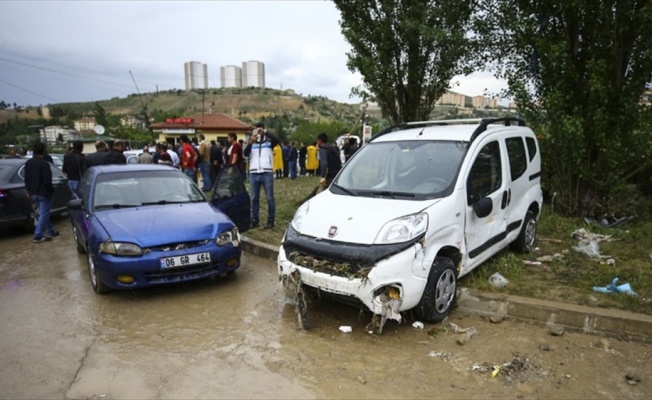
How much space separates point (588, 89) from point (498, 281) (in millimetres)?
4745

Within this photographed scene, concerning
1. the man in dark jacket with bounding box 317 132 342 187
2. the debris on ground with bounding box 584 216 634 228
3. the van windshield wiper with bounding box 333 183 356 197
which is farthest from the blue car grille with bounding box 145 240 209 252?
the debris on ground with bounding box 584 216 634 228

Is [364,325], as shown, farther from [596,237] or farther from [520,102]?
[520,102]

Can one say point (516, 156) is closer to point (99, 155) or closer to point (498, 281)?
point (498, 281)

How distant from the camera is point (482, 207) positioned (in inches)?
180

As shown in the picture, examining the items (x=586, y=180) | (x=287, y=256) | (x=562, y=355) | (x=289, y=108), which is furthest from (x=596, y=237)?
(x=289, y=108)

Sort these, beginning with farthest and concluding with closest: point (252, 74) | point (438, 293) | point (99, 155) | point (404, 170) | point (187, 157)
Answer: point (252, 74) → point (187, 157) → point (99, 155) → point (404, 170) → point (438, 293)

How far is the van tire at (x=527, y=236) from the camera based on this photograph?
6051mm

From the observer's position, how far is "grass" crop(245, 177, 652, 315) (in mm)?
4582

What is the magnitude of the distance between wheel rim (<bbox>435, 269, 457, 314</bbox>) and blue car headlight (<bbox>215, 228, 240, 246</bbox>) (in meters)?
2.55

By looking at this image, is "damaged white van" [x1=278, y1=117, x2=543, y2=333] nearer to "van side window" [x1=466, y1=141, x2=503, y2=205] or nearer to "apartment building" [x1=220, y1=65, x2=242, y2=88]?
"van side window" [x1=466, y1=141, x2=503, y2=205]

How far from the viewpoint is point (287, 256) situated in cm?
438

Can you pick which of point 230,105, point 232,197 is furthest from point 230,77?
point 232,197

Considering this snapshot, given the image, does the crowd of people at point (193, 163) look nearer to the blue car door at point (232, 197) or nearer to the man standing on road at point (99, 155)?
the man standing on road at point (99, 155)

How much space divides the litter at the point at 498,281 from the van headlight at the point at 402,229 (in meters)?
1.53
